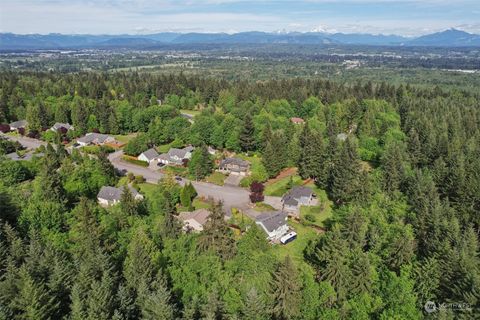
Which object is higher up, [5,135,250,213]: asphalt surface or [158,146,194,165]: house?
[158,146,194,165]: house

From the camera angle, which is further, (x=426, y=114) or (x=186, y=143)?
(x=426, y=114)

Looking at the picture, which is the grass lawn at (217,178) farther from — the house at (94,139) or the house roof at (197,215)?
the house at (94,139)

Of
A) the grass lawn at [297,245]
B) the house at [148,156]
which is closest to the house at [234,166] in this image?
the house at [148,156]

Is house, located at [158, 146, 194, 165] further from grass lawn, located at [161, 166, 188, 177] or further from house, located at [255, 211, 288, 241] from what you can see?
house, located at [255, 211, 288, 241]

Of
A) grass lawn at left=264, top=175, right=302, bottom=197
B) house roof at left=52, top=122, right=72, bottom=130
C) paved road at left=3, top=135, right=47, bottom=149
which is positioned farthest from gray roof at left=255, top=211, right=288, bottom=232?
house roof at left=52, top=122, right=72, bottom=130

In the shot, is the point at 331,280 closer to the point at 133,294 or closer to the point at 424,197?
the point at 133,294

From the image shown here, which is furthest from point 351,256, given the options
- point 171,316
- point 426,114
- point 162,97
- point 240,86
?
point 162,97
